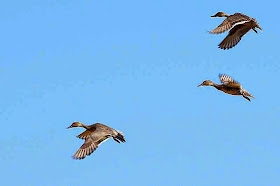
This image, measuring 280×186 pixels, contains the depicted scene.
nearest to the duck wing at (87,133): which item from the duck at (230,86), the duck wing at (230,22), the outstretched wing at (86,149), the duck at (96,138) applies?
the duck at (96,138)

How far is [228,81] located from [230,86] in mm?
382

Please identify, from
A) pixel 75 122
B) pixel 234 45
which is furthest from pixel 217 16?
pixel 75 122

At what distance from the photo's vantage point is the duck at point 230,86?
4644 centimetres

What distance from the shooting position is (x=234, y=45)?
48.9 meters

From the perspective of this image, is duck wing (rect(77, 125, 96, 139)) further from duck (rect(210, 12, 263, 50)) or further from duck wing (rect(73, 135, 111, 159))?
duck (rect(210, 12, 263, 50))

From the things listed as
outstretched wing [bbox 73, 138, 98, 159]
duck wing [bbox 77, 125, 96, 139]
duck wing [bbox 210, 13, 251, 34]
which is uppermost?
duck wing [bbox 210, 13, 251, 34]

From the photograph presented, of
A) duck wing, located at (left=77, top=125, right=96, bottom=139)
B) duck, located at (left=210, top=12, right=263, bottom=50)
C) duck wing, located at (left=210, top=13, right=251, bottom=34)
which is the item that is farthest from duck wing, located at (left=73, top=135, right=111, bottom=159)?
duck, located at (left=210, top=12, right=263, bottom=50)

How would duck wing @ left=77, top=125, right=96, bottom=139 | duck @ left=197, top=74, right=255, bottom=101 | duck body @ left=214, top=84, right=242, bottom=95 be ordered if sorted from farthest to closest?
duck wing @ left=77, top=125, right=96, bottom=139
duck body @ left=214, top=84, right=242, bottom=95
duck @ left=197, top=74, right=255, bottom=101

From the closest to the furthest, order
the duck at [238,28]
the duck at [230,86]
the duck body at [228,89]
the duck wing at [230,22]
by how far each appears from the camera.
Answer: the duck at [230,86], the duck body at [228,89], the duck wing at [230,22], the duck at [238,28]

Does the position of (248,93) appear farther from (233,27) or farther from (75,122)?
(75,122)

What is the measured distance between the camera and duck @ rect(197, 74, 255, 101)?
46438 millimetres

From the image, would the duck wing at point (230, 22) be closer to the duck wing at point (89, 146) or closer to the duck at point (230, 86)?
the duck at point (230, 86)

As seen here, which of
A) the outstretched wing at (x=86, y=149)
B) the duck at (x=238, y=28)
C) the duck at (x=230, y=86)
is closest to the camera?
the outstretched wing at (x=86, y=149)

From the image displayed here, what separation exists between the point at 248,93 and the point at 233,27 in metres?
3.47
